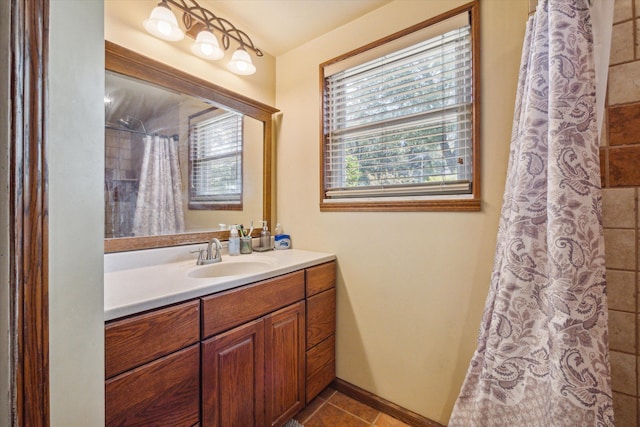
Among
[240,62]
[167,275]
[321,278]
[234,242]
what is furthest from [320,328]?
[240,62]

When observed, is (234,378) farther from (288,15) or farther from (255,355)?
(288,15)

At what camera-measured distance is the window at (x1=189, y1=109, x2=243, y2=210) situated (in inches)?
62.4

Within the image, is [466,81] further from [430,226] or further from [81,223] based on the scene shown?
[81,223]

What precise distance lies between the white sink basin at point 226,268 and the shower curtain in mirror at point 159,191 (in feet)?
0.96

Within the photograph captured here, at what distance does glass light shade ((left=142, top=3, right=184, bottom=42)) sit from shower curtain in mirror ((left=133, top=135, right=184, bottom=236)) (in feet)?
1.63

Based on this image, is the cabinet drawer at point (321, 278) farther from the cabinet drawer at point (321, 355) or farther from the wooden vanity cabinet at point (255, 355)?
the cabinet drawer at point (321, 355)

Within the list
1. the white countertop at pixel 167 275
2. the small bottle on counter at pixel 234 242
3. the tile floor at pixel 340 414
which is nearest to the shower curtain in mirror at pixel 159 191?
the white countertop at pixel 167 275

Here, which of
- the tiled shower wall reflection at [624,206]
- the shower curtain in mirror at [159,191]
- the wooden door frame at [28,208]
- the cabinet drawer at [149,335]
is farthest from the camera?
the shower curtain in mirror at [159,191]

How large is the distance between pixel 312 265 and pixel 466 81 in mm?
1192

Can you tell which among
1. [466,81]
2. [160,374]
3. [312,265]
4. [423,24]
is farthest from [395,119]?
[160,374]

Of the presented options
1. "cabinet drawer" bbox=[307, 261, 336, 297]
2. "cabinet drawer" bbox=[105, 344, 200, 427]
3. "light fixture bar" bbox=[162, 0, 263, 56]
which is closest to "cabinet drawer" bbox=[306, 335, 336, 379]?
"cabinet drawer" bbox=[307, 261, 336, 297]

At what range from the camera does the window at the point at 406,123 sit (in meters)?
1.31

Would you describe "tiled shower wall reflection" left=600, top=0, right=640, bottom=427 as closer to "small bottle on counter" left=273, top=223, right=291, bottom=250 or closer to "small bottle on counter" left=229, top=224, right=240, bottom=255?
"small bottle on counter" left=273, top=223, right=291, bottom=250

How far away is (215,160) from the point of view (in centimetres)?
168
